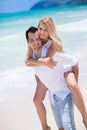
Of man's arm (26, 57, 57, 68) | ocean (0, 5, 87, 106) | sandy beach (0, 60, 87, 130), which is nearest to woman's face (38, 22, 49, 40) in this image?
man's arm (26, 57, 57, 68)

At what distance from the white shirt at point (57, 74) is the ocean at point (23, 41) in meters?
1.56

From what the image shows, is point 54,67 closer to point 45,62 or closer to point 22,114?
point 45,62

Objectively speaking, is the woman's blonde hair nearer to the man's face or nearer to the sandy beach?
the man's face

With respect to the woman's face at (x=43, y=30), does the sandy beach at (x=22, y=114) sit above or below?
below

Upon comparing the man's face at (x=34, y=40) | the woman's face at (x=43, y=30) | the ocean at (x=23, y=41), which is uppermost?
the woman's face at (x=43, y=30)

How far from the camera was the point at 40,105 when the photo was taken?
2174 millimetres

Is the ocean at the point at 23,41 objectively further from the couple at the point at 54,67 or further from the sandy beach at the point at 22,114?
the couple at the point at 54,67

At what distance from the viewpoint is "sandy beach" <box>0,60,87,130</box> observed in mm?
2657

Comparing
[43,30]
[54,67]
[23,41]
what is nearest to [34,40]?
[43,30]

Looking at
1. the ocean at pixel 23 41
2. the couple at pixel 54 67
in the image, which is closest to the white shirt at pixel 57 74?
the couple at pixel 54 67

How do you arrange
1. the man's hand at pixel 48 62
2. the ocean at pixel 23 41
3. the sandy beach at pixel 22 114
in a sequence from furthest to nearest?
the ocean at pixel 23 41
the sandy beach at pixel 22 114
the man's hand at pixel 48 62

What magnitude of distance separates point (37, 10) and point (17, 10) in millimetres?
897

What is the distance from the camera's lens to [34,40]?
6.23ft

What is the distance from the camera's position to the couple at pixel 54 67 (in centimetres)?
189
